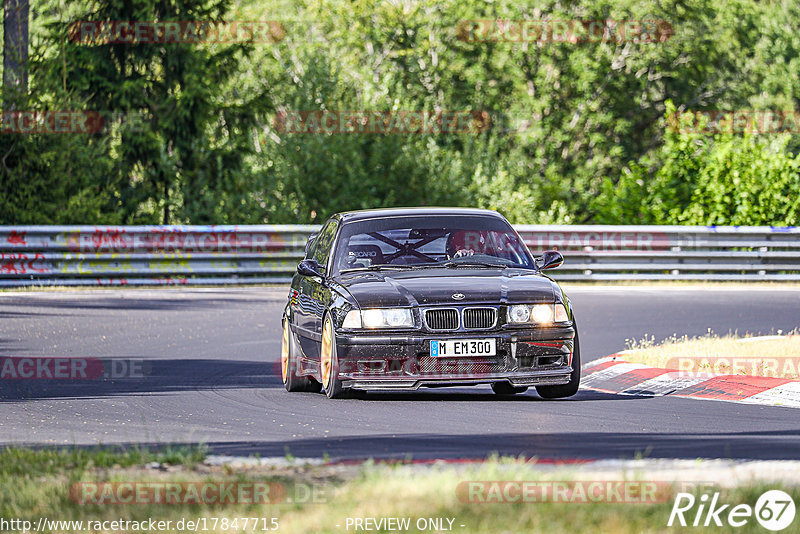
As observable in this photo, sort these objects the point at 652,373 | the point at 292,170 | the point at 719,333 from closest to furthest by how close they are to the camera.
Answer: the point at 652,373 < the point at 719,333 < the point at 292,170

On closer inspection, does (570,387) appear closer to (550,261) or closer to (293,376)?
(550,261)

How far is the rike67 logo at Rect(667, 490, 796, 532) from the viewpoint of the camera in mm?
5758

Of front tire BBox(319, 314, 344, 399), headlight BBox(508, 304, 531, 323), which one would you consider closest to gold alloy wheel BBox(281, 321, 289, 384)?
front tire BBox(319, 314, 344, 399)

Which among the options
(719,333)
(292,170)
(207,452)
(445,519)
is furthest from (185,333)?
(292,170)

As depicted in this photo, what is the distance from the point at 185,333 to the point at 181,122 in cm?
1800

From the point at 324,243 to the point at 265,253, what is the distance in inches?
538

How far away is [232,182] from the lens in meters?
34.8

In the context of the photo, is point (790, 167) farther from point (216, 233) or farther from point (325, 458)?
point (325, 458)

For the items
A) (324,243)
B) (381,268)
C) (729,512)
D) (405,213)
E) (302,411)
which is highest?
(405,213)

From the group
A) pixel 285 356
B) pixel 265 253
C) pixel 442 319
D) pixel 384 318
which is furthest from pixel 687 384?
pixel 265 253

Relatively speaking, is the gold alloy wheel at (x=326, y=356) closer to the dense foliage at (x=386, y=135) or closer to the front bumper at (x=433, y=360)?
the front bumper at (x=433, y=360)

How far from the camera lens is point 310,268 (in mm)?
12570

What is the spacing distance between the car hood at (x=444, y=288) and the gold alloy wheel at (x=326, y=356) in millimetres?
386

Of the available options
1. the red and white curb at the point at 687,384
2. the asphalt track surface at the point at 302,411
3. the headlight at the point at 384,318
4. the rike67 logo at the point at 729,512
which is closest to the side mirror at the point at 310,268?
the asphalt track surface at the point at 302,411
